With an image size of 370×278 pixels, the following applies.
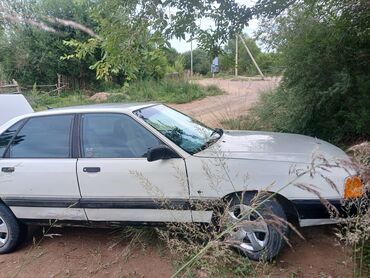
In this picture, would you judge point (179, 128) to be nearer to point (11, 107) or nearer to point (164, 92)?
point (11, 107)

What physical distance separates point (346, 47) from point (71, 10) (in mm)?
17492

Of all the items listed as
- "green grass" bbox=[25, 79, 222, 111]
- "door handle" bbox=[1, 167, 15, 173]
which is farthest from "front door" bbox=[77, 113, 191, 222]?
"green grass" bbox=[25, 79, 222, 111]

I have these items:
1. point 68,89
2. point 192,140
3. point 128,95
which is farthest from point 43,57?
point 192,140

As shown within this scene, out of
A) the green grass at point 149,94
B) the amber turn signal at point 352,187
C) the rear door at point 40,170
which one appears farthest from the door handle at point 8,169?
the green grass at point 149,94

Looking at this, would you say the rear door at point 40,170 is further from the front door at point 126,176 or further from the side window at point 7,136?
the front door at point 126,176

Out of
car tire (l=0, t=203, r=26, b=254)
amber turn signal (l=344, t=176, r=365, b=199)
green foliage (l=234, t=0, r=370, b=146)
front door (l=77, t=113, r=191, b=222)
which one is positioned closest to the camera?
amber turn signal (l=344, t=176, r=365, b=199)

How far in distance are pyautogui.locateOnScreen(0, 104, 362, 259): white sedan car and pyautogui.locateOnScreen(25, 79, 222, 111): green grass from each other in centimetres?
1252

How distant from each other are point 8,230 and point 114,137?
1545mm

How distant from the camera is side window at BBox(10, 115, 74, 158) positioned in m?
4.05

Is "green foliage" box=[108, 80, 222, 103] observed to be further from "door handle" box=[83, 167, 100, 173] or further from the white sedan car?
"door handle" box=[83, 167, 100, 173]

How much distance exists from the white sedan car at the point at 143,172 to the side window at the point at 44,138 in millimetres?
11

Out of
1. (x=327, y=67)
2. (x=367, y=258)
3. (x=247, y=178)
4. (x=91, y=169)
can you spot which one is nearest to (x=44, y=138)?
(x=91, y=169)

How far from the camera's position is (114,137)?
394 cm

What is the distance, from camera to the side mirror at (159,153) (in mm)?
3566
